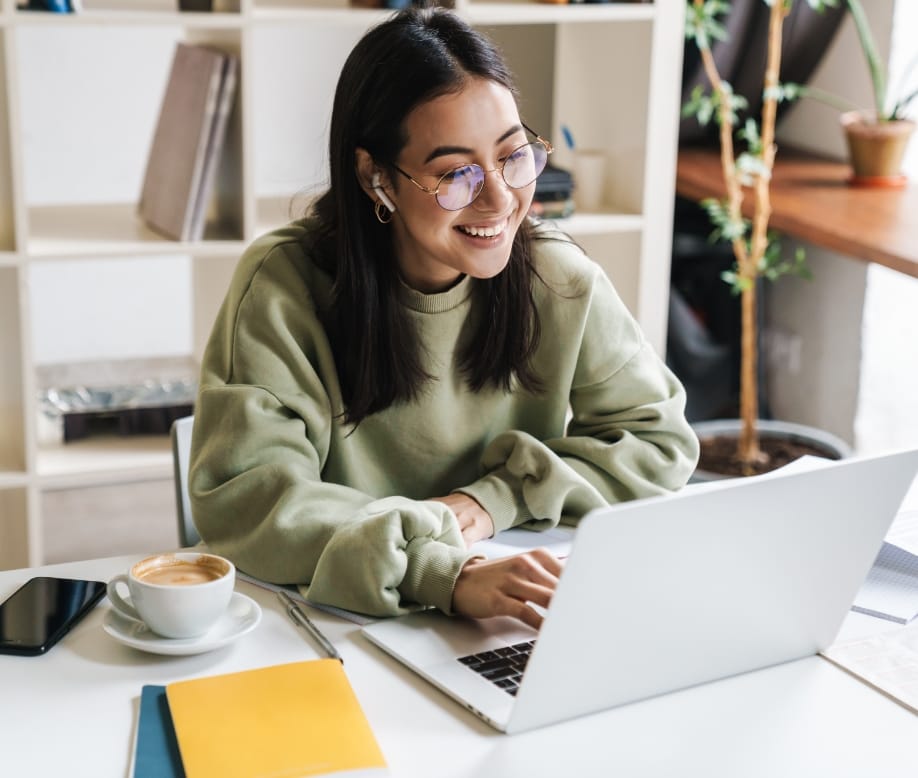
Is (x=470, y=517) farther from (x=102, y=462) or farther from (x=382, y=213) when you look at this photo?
(x=102, y=462)

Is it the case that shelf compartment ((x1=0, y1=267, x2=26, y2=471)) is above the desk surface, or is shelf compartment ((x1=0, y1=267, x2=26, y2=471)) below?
below

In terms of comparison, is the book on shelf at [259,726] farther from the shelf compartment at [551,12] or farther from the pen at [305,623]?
the shelf compartment at [551,12]

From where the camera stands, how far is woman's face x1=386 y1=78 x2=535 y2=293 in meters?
1.40

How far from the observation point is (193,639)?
1.13 m

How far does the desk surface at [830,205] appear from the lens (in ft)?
8.23

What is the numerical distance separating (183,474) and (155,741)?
0.62 metres

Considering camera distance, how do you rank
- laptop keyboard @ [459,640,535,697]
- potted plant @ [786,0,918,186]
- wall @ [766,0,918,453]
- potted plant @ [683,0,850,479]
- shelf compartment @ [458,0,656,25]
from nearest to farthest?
laptop keyboard @ [459,640,535,697], shelf compartment @ [458,0,656,25], potted plant @ [683,0,850,479], potted plant @ [786,0,918,186], wall @ [766,0,918,453]

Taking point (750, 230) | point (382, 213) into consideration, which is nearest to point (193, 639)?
point (382, 213)

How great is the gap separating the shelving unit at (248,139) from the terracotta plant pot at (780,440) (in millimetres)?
472

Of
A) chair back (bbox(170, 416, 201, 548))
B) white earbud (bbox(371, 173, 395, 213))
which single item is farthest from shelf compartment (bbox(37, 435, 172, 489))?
white earbud (bbox(371, 173, 395, 213))

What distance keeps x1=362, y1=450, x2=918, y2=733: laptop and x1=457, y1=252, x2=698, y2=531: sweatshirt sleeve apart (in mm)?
310

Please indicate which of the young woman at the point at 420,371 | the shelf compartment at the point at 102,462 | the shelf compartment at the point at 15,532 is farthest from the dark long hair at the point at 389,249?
the shelf compartment at the point at 15,532

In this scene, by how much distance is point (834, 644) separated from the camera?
1183 millimetres

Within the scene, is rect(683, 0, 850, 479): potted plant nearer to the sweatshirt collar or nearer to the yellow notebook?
the sweatshirt collar
